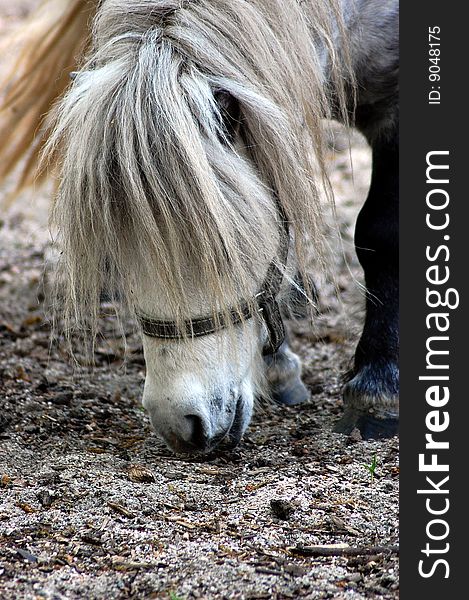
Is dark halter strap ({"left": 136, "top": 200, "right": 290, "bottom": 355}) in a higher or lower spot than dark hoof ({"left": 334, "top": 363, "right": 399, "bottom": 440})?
higher

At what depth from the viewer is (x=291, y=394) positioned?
10.9ft

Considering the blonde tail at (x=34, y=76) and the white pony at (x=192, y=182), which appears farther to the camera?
the blonde tail at (x=34, y=76)

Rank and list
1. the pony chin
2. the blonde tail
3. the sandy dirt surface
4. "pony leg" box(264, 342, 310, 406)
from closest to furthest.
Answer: the sandy dirt surface, the pony chin, "pony leg" box(264, 342, 310, 406), the blonde tail

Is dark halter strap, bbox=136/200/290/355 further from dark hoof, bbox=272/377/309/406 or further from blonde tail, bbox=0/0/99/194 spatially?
blonde tail, bbox=0/0/99/194

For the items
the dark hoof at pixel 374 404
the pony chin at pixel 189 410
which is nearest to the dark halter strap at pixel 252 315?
the pony chin at pixel 189 410

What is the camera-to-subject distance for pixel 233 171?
7.27ft

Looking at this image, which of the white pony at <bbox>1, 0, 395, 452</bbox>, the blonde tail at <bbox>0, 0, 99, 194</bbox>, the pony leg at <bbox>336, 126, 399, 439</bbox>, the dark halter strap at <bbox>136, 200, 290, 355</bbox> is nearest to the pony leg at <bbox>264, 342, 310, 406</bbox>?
the pony leg at <bbox>336, 126, 399, 439</bbox>

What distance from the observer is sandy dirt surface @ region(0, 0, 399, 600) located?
2.02m

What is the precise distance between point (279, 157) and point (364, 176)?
3.92m

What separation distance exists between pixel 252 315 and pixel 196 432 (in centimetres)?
35

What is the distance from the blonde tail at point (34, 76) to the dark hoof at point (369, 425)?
1514mm

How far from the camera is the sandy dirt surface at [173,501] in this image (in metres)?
2.02

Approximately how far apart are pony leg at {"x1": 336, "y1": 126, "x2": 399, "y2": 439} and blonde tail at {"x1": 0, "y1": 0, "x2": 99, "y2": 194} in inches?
50.8

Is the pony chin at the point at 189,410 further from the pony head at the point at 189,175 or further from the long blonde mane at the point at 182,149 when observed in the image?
the long blonde mane at the point at 182,149
